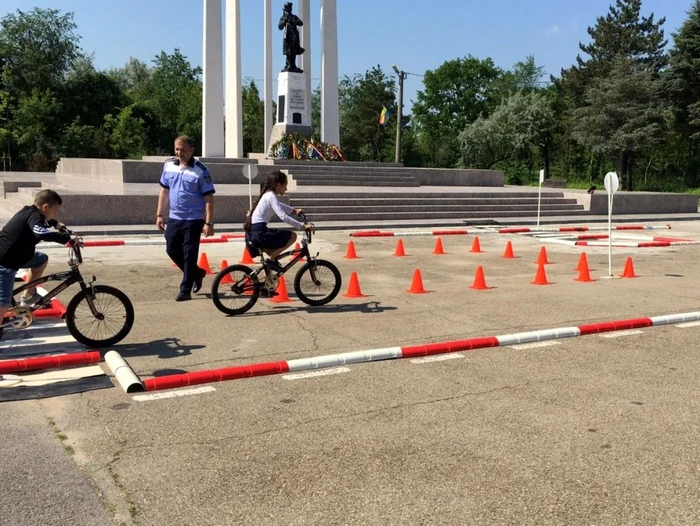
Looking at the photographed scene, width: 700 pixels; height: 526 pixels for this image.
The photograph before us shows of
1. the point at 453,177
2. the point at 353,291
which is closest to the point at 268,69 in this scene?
the point at 453,177

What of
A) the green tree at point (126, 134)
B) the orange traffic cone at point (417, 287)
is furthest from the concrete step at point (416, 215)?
the green tree at point (126, 134)

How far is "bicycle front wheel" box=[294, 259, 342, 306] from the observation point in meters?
9.00

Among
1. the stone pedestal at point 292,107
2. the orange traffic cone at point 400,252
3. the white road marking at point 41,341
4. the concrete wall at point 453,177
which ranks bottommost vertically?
the white road marking at point 41,341

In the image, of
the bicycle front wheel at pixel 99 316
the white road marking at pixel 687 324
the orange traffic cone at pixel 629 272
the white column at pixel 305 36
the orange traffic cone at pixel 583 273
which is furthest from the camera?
the white column at pixel 305 36

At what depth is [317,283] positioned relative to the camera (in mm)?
9102

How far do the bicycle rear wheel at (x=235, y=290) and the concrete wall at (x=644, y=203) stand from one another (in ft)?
73.5

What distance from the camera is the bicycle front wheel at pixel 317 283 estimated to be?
9.00 metres

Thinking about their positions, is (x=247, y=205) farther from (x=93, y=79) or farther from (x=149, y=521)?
(x=93, y=79)

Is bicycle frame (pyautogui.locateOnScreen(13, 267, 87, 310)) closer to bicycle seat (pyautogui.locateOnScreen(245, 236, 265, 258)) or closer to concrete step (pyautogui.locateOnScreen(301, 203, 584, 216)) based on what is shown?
bicycle seat (pyautogui.locateOnScreen(245, 236, 265, 258))

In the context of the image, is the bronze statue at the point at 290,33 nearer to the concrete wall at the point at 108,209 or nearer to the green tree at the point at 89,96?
the concrete wall at the point at 108,209

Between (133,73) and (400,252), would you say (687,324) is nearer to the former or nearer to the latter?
(400,252)

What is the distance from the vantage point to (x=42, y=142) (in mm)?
59875

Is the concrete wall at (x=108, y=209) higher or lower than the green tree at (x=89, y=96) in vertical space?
lower

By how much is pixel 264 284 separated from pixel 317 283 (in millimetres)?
766
